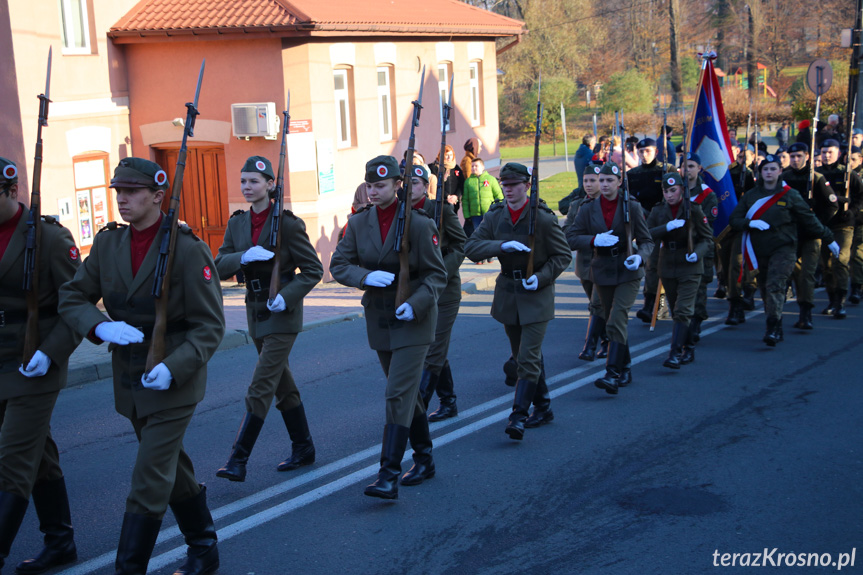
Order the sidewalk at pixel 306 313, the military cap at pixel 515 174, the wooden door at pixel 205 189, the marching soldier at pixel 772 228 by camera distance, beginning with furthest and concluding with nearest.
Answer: the wooden door at pixel 205 189 < the marching soldier at pixel 772 228 < the sidewalk at pixel 306 313 < the military cap at pixel 515 174

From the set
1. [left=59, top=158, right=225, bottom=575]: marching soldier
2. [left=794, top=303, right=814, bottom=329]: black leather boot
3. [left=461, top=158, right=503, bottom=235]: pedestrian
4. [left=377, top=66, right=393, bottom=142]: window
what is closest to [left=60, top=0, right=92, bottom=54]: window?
[left=377, top=66, right=393, bottom=142]: window

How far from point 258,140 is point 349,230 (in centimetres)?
954

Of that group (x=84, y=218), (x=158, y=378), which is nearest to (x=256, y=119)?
(x=84, y=218)

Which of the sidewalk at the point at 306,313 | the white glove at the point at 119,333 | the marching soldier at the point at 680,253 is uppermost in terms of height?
the white glove at the point at 119,333

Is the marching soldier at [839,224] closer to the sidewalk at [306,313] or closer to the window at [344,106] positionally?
the sidewalk at [306,313]

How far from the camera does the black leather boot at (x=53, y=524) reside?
4809 millimetres

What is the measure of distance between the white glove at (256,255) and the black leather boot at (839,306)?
25.7 feet

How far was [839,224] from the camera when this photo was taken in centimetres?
1170

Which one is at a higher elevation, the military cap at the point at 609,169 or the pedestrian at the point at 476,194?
the military cap at the point at 609,169

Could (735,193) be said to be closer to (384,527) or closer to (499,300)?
(499,300)

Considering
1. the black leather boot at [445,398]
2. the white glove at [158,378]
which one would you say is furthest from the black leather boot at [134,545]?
the black leather boot at [445,398]

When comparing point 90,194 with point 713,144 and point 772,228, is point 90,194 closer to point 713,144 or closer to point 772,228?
point 713,144

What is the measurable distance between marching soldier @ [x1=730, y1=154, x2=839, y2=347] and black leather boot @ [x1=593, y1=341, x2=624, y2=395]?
103 inches

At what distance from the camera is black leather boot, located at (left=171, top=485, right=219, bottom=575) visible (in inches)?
180
